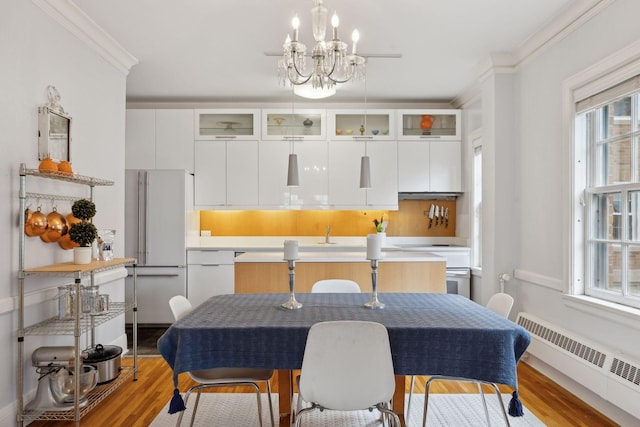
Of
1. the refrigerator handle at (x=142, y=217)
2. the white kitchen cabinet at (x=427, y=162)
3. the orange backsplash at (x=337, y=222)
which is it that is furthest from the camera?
the orange backsplash at (x=337, y=222)

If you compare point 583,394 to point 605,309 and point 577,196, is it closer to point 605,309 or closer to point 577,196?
point 605,309

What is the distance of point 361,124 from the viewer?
576cm

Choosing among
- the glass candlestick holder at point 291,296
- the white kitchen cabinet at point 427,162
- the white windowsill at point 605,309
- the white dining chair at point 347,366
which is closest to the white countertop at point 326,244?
the white kitchen cabinet at point 427,162

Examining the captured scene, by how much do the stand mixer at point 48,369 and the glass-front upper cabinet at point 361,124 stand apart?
389 centimetres

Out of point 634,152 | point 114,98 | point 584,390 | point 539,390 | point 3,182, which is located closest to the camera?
point 3,182

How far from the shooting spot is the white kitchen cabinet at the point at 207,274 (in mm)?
5250

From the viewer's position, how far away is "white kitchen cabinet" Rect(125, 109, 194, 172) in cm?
551

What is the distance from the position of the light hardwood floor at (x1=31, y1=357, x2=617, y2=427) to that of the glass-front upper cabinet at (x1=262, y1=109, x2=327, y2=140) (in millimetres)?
3146

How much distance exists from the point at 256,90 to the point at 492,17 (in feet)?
9.49

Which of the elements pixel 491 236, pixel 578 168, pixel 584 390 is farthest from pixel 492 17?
pixel 584 390

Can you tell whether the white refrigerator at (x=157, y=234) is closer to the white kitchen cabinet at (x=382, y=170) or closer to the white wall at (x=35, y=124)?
the white wall at (x=35, y=124)

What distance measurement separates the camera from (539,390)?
10.7 feet

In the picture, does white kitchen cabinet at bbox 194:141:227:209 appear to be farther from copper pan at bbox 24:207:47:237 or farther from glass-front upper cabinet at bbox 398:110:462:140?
copper pan at bbox 24:207:47:237

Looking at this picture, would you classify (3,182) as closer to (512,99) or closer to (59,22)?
(59,22)
